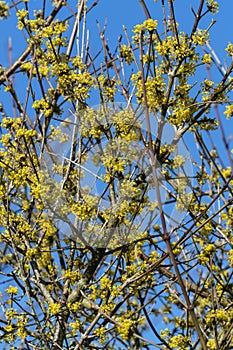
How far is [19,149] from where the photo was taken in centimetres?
359

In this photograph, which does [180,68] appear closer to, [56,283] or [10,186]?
[10,186]

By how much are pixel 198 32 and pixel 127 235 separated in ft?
→ 4.28

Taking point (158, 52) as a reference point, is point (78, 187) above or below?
below

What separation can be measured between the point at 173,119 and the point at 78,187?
71cm

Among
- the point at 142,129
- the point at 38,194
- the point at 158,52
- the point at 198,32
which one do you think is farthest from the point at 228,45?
the point at 38,194

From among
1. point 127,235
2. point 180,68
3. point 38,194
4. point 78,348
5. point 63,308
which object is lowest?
point 78,348

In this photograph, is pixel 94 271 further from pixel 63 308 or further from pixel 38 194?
pixel 38 194

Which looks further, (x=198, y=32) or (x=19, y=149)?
(x=19, y=149)

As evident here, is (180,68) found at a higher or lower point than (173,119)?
higher

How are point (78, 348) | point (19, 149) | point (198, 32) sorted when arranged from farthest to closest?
point (19, 149) → point (198, 32) → point (78, 348)

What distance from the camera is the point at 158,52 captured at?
10.7ft

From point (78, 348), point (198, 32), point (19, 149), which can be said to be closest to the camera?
point (78, 348)

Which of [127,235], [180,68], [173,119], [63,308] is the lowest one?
[63,308]

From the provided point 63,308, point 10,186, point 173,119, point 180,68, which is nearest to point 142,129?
point 173,119
